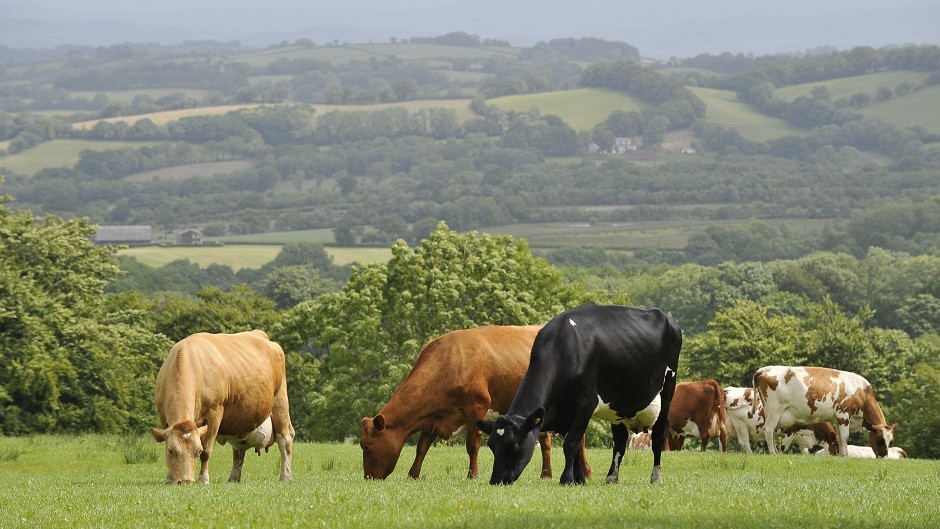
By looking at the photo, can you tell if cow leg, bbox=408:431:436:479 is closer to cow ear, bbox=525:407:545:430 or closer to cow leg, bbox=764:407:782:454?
cow ear, bbox=525:407:545:430

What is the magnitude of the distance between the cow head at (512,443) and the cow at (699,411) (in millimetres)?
19394

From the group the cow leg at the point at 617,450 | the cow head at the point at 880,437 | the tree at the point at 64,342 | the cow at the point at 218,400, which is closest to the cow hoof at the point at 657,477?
the cow leg at the point at 617,450

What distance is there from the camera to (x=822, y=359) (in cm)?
6381

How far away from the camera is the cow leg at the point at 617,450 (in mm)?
20344

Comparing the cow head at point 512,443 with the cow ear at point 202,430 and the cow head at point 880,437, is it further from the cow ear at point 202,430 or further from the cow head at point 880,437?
the cow head at point 880,437

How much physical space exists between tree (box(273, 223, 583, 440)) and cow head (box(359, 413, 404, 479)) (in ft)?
95.1

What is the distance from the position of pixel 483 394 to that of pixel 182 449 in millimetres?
4999

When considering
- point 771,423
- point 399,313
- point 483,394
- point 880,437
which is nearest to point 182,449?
point 483,394

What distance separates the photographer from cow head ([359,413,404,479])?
22.0 m

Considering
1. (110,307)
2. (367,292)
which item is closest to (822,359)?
(367,292)

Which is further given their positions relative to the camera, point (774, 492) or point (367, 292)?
point (367, 292)

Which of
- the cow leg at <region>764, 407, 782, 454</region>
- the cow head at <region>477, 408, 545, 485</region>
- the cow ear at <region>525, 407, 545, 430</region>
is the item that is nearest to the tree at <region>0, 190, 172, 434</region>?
the cow leg at <region>764, 407, 782, 454</region>

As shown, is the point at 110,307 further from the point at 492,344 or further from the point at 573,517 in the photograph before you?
the point at 573,517

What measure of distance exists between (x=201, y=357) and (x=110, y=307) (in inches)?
1742
